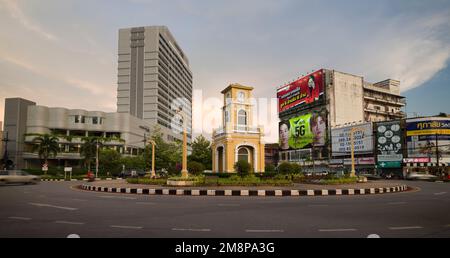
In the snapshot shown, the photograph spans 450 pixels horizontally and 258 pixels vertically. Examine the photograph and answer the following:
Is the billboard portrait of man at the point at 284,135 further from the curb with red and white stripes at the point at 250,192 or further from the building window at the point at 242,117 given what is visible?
the curb with red and white stripes at the point at 250,192

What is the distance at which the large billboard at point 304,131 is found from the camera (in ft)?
216

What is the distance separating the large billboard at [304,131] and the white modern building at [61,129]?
36.0 metres

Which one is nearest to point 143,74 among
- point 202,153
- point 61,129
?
point 61,129

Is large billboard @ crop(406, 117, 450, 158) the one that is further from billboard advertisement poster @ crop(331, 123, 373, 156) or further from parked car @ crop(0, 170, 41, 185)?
parked car @ crop(0, 170, 41, 185)

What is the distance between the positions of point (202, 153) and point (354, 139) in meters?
33.8

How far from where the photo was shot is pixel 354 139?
58781 millimetres

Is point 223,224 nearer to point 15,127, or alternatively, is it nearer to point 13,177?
point 13,177

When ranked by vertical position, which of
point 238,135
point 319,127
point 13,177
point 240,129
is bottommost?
point 13,177

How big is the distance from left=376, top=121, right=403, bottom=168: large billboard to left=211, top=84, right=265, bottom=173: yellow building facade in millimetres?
31099

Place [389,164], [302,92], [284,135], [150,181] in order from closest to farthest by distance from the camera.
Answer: [150,181] → [389,164] → [302,92] → [284,135]

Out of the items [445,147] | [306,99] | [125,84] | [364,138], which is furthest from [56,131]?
[445,147]

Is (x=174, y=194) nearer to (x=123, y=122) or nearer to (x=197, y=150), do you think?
(x=197, y=150)

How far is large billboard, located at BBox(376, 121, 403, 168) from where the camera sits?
1989 inches

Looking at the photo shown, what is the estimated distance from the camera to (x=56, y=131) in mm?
63062
